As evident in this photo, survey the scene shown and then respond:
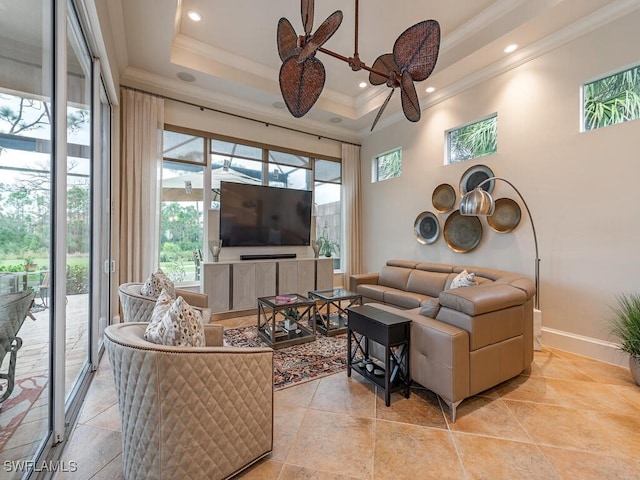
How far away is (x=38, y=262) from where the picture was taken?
1474 millimetres

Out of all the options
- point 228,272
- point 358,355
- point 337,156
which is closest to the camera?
point 358,355

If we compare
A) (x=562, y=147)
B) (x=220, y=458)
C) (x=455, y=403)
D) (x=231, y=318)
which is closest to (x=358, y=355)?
(x=455, y=403)

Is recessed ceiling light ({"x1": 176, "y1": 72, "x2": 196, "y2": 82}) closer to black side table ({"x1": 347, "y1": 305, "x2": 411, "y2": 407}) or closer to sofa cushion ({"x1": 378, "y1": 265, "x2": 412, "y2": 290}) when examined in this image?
black side table ({"x1": 347, "y1": 305, "x2": 411, "y2": 407})

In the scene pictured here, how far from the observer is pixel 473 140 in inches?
167

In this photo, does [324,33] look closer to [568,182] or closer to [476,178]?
[568,182]

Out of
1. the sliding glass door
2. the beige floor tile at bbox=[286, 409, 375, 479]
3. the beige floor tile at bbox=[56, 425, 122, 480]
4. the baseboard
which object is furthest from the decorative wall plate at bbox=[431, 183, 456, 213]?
the beige floor tile at bbox=[56, 425, 122, 480]

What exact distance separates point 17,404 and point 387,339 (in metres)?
2.00

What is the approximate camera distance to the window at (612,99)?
2.80 m

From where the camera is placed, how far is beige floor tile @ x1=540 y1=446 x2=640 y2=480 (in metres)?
1.54

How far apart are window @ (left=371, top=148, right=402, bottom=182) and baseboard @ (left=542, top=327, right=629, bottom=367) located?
3.29 m

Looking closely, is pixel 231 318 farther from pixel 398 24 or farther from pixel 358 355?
pixel 398 24

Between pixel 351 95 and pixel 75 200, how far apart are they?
4.51 meters

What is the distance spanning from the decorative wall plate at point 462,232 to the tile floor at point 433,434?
1954mm

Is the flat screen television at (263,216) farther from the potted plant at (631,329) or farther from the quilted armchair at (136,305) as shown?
the potted plant at (631,329)
